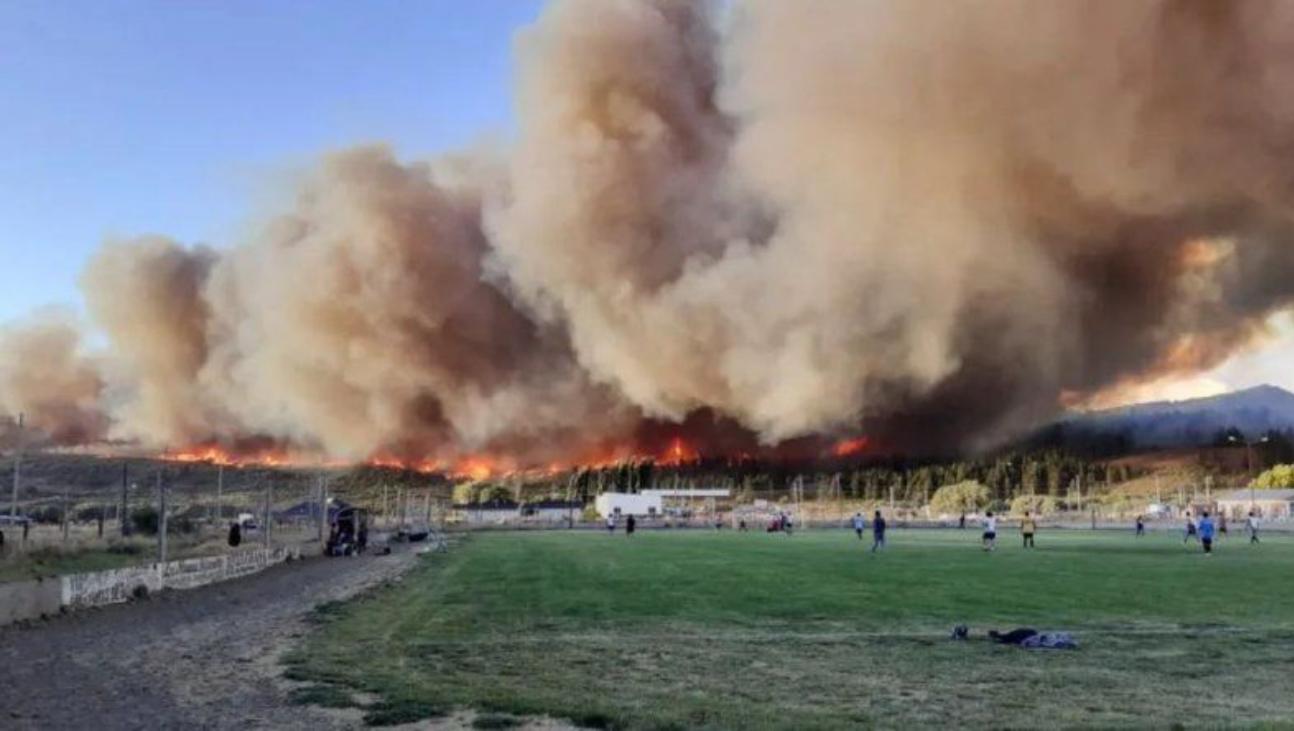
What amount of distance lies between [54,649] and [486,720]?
8.49 meters

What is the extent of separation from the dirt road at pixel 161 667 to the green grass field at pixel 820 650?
0.61 metres

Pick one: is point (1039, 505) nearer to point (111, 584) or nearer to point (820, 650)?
point (111, 584)

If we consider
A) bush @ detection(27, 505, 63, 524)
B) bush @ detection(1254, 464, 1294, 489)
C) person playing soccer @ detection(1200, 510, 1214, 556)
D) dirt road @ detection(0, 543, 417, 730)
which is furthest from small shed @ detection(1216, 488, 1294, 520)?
dirt road @ detection(0, 543, 417, 730)

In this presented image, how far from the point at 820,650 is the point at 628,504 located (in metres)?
99.6

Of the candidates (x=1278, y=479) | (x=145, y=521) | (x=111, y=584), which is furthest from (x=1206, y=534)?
(x=1278, y=479)

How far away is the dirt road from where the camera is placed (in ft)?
29.9

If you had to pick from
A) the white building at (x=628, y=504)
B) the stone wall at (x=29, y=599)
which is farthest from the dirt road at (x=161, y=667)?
the white building at (x=628, y=504)

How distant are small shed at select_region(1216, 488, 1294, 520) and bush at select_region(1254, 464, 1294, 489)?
7.77m

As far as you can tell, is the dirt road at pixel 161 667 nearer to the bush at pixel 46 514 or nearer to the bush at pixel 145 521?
the bush at pixel 145 521

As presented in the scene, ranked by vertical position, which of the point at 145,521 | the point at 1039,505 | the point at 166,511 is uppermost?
the point at 166,511

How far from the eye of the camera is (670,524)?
86938mm

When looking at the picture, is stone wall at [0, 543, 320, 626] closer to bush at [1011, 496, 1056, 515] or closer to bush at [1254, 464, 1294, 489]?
bush at [1011, 496, 1056, 515]

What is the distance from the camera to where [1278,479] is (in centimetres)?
11056

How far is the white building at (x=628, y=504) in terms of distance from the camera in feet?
359
